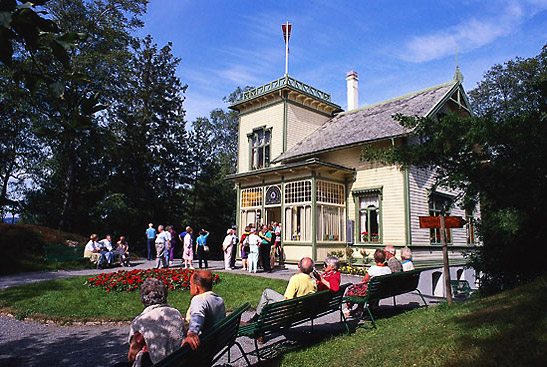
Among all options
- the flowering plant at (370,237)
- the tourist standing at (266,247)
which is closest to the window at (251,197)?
the tourist standing at (266,247)

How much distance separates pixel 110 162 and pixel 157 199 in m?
4.89

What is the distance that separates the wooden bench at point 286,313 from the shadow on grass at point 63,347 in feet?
7.09

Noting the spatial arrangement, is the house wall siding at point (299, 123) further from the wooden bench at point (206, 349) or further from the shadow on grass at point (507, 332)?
the wooden bench at point (206, 349)

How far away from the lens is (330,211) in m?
17.0

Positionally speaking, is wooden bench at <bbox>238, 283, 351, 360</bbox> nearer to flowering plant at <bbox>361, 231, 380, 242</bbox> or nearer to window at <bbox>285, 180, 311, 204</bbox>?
window at <bbox>285, 180, 311, 204</bbox>

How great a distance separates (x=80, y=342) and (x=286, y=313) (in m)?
3.67

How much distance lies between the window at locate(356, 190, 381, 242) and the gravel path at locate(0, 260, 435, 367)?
855 centimetres

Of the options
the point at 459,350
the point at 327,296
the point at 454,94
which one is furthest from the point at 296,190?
the point at 459,350

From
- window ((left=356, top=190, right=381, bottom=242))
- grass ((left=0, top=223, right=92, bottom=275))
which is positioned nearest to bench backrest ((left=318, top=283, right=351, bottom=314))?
window ((left=356, top=190, right=381, bottom=242))

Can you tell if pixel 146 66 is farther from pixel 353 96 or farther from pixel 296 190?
pixel 296 190

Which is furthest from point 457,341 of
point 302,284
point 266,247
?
point 266,247

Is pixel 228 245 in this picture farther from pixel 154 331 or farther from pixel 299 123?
pixel 154 331

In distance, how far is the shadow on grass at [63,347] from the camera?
→ 5.50m

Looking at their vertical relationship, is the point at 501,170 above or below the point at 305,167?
below
